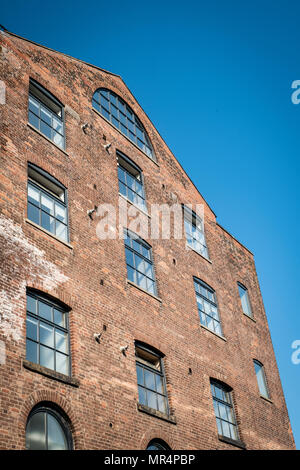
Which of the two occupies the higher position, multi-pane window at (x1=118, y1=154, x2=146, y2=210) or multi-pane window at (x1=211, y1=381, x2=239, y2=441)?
multi-pane window at (x1=118, y1=154, x2=146, y2=210)

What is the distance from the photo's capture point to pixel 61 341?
11.6 meters

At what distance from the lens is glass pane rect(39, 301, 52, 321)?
11469 mm

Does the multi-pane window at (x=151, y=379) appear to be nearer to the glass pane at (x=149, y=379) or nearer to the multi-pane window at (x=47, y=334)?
the glass pane at (x=149, y=379)

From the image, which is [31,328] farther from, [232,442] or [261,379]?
[261,379]

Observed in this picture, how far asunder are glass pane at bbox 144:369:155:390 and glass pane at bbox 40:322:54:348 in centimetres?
308

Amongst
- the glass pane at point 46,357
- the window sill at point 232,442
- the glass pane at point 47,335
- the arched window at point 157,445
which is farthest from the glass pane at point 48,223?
the window sill at point 232,442

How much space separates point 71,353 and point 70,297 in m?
1.26

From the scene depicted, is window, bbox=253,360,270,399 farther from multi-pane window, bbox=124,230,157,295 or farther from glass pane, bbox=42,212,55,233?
glass pane, bbox=42,212,55,233

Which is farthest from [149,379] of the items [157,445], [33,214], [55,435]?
[33,214]

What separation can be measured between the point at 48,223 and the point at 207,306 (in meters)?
6.86

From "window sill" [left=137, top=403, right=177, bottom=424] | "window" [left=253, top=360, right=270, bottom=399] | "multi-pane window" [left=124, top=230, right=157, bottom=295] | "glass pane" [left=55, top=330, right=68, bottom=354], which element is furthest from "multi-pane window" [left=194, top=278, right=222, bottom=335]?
"glass pane" [left=55, top=330, right=68, bottom=354]

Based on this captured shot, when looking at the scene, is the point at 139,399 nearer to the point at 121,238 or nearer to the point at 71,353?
the point at 71,353

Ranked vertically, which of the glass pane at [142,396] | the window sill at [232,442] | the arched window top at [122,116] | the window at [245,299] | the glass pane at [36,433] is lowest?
the glass pane at [36,433]

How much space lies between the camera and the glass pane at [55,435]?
33.2ft
